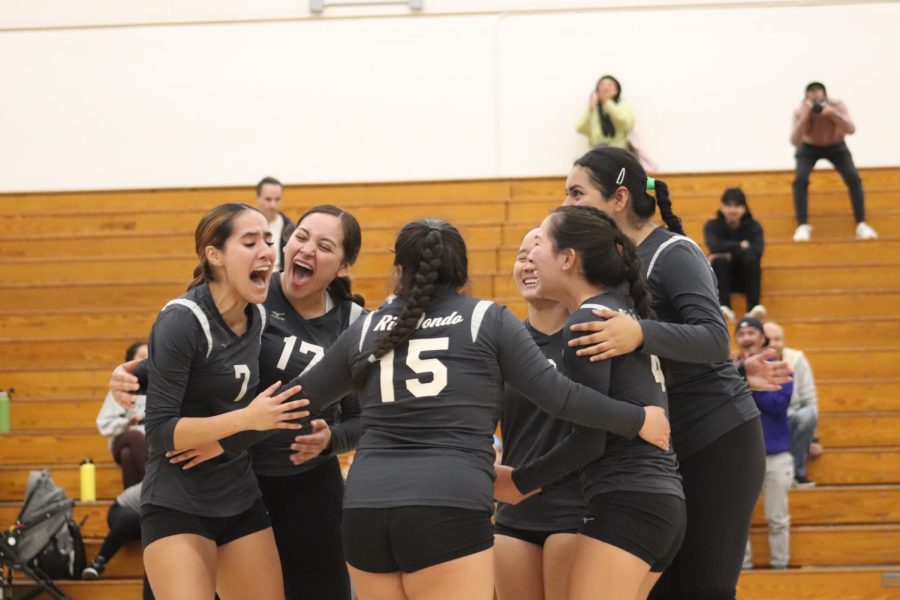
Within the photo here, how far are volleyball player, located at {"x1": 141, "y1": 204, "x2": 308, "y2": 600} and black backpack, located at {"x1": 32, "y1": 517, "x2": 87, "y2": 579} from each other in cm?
379

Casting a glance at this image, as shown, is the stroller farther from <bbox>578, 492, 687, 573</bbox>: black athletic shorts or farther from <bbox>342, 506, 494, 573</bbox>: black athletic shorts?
<bbox>578, 492, 687, 573</bbox>: black athletic shorts

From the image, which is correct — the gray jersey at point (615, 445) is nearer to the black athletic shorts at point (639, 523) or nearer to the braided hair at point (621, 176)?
the black athletic shorts at point (639, 523)

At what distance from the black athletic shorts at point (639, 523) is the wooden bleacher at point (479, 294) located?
13.2 feet

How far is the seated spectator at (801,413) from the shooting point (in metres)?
7.93

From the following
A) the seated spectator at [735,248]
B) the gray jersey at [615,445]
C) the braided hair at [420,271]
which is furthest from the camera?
the seated spectator at [735,248]

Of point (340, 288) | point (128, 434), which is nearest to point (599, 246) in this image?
point (340, 288)

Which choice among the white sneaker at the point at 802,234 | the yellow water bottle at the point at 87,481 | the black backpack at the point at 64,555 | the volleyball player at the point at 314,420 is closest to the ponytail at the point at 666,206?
the volleyball player at the point at 314,420

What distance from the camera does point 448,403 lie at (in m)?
3.05

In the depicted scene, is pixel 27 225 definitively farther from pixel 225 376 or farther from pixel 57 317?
pixel 225 376

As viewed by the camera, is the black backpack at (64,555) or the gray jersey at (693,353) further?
the black backpack at (64,555)

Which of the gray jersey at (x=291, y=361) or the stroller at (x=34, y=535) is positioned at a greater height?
the gray jersey at (x=291, y=361)

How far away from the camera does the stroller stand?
23.1 ft

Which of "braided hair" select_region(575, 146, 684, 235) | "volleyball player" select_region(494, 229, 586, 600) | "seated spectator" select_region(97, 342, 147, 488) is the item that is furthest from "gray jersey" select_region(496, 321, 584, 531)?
"seated spectator" select_region(97, 342, 147, 488)

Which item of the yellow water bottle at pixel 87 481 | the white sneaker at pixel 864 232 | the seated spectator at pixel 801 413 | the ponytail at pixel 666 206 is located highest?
the white sneaker at pixel 864 232
